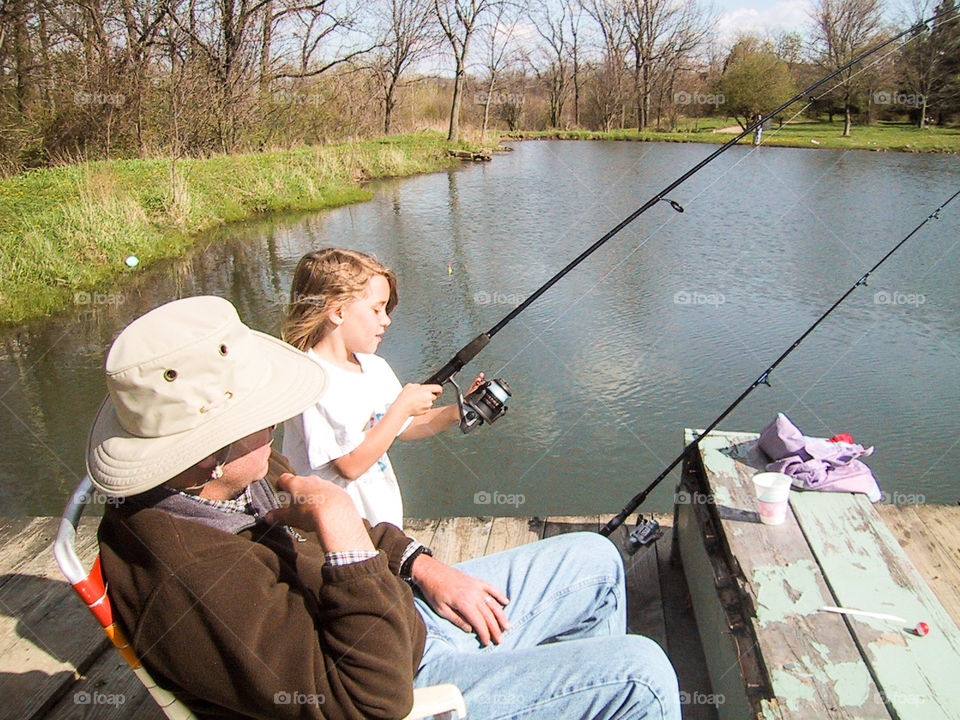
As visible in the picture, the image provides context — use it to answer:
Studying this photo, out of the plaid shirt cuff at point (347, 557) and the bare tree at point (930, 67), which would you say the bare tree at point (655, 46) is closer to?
the bare tree at point (930, 67)

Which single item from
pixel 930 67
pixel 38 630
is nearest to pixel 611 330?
pixel 38 630

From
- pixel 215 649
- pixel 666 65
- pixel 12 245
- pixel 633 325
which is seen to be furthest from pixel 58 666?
pixel 666 65

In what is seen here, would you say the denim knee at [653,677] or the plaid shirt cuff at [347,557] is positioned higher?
the plaid shirt cuff at [347,557]

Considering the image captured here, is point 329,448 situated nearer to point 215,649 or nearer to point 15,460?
point 215,649

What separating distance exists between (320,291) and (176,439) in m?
0.85

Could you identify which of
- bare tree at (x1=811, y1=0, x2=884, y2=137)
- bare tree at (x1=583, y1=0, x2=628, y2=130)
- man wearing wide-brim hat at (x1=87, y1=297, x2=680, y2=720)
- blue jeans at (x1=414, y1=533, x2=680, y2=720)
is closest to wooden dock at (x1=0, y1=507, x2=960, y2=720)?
blue jeans at (x1=414, y1=533, x2=680, y2=720)

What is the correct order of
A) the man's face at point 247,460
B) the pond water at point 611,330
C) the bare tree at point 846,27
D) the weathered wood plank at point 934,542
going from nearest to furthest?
1. the man's face at point 247,460
2. the weathered wood plank at point 934,542
3. the pond water at point 611,330
4. the bare tree at point 846,27

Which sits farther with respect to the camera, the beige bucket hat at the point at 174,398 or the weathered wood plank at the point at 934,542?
the weathered wood plank at the point at 934,542

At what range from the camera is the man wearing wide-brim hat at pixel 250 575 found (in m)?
1.09

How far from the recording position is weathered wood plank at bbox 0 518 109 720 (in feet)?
6.16

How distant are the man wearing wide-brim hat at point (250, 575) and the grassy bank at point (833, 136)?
9.94 meters

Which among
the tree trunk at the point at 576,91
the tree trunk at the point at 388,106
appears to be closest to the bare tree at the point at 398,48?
the tree trunk at the point at 388,106

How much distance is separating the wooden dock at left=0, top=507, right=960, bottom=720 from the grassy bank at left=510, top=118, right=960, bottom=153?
342 inches

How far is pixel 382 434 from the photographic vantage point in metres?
1.84
